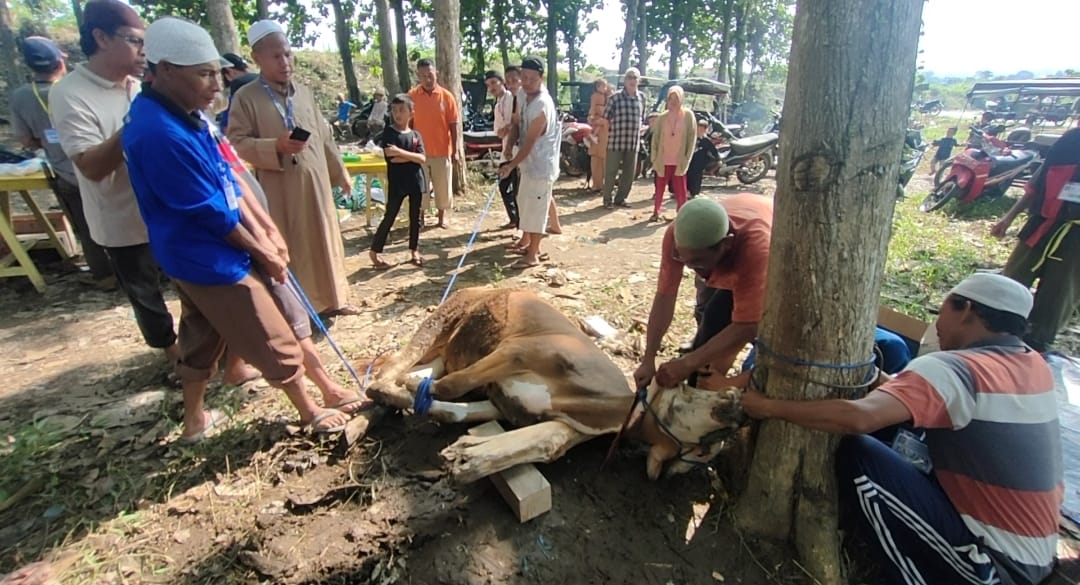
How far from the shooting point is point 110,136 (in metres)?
3.19

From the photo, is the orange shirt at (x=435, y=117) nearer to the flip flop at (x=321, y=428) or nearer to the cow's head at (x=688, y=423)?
the flip flop at (x=321, y=428)

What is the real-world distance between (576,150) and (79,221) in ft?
29.6

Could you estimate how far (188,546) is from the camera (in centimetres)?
A: 234

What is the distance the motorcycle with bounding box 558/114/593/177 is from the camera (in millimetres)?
11828

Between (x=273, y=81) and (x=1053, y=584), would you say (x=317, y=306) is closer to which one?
(x=273, y=81)

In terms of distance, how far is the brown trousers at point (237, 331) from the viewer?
2.54m

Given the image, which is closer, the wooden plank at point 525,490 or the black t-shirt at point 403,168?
the wooden plank at point 525,490

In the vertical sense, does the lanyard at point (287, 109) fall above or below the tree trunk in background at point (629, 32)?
below

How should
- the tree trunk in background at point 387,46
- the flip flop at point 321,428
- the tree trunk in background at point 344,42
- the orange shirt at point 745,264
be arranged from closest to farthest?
the orange shirt at point 745,264, the flip flop at point 321,428, the tree trunk in background at point 387,46, the tree trunk in background at point 344,42

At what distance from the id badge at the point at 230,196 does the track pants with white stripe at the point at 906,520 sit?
9.61 feet

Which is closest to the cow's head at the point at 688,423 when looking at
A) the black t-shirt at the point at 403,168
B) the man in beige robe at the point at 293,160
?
the man in beige robe at the point at 293,160

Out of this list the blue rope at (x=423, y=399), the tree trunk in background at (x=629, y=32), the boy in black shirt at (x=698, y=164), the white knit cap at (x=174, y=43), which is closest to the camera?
the white knit cap at (x=174, y=43)

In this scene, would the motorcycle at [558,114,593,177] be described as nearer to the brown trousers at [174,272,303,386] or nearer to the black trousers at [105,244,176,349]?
the black trousers at [105,244,176,349]

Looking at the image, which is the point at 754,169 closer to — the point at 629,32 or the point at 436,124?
the point at 436,124
